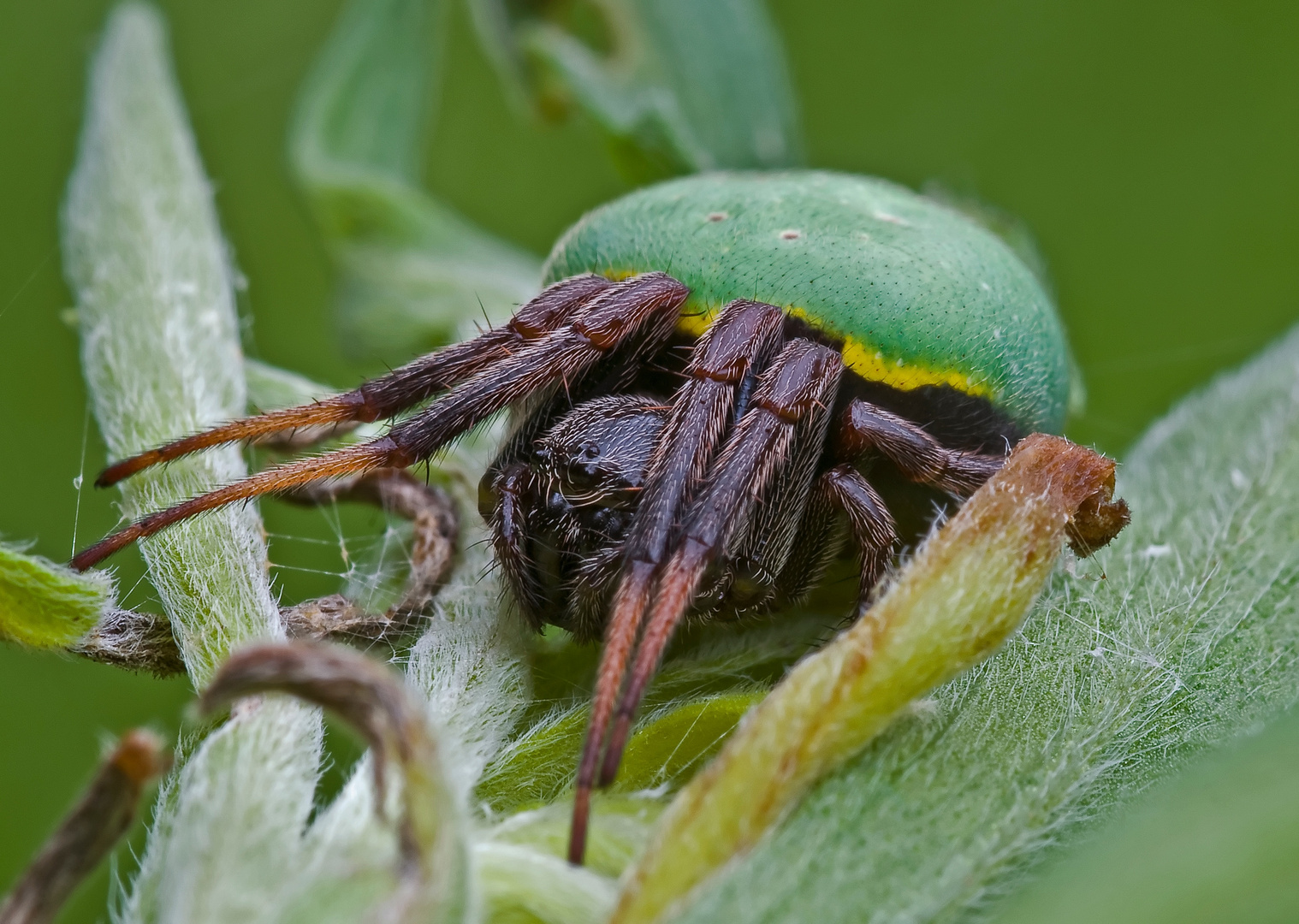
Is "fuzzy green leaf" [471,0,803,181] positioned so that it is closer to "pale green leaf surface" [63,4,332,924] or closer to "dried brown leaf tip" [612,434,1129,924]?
"pale green leaf surface" [63,4,332,924]

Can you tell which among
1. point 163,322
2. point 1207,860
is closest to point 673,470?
point 1207,860

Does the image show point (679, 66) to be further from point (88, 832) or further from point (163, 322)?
point (88, 832)

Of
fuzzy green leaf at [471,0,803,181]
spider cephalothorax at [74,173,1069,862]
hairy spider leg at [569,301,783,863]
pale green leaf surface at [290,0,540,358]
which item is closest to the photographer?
hairy spider leg at [569,301,783,863]

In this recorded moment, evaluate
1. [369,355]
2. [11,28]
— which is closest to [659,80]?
[369,355]

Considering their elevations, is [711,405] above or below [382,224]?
above

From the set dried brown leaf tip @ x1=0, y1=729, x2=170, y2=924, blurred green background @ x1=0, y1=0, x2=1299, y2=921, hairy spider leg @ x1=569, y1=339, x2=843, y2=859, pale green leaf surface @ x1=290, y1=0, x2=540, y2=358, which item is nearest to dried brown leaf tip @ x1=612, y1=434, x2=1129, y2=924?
hairy spider leg @ x1=569, y1=339, x2=843, y2=859

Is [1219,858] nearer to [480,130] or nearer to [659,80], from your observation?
[659,80]
